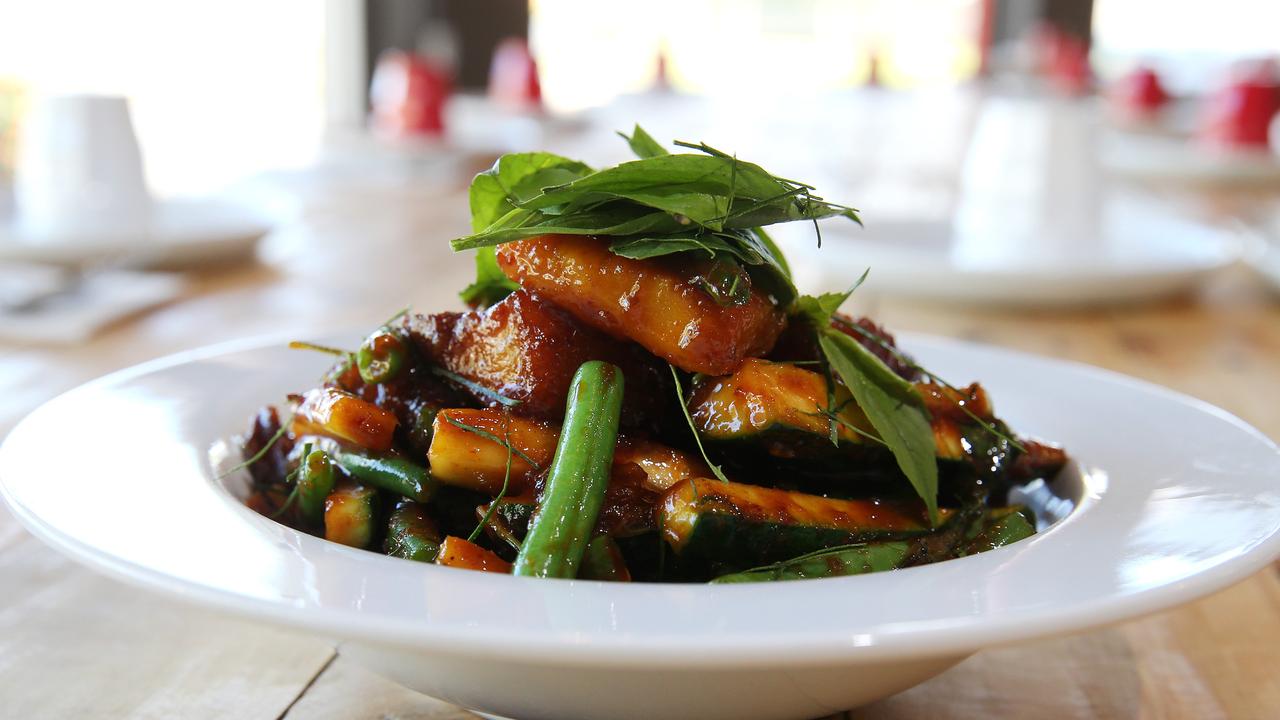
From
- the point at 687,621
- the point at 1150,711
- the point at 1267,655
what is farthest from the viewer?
the point at 1267,655

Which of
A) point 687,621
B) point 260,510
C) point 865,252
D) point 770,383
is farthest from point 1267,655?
point 865,252

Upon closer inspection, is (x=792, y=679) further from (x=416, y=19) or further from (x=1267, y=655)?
(x=416, y=19)

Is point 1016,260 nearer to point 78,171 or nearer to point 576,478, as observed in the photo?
point 576,478

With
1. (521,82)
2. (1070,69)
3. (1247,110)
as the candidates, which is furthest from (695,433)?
(1070,69)

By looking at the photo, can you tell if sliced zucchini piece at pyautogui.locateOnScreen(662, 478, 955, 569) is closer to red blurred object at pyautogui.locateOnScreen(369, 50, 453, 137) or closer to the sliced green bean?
the sliced green bean

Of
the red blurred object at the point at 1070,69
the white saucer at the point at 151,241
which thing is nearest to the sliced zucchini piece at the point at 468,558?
the white saucer at the point at 151,241

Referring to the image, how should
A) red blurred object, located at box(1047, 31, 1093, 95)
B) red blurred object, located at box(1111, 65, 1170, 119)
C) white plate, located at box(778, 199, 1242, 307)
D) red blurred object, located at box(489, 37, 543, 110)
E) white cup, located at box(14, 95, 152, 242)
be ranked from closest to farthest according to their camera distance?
white plate, located at box(778, 199, 1242, 307) < white cup, located at box(14, 95, 152, 242) < red blurred object, located at box(489, 37, 543, 110) < red blurred object, located at box(1111, 65, 1170, 119) < red blurred object, located at box(1047, 31, 1093, 95)

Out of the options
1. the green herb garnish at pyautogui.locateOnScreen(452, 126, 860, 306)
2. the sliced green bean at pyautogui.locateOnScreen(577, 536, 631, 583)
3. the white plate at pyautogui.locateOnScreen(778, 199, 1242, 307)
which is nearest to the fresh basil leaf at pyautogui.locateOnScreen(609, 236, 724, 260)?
the green herb garnish at pyautogui.locateOnScreen(452, 126, 860, 306)

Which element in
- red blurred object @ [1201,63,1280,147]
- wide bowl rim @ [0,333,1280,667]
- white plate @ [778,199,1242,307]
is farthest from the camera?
red blurred object @ [1201,63,1280,147]
